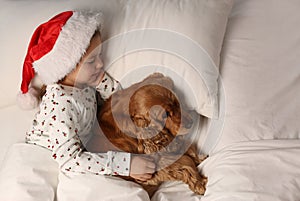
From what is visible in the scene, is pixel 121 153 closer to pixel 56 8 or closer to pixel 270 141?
pixel 270 141

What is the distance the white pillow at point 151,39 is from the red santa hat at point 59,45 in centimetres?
10

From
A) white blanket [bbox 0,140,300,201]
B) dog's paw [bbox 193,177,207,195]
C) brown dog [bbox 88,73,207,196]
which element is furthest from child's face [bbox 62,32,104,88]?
dog's paw [bbox 193,177,207,195]

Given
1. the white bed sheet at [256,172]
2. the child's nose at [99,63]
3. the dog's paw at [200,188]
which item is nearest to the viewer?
the white bed sheet at [256,172]

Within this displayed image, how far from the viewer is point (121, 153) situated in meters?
1.24

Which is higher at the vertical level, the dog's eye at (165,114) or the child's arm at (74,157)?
the dog's eye at (165,114)

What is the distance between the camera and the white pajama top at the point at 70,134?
1.22 m

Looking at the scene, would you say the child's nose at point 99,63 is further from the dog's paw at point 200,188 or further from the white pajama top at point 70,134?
the dog's paw at point 200,188

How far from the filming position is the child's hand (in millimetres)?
1227

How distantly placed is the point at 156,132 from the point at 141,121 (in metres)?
0.05

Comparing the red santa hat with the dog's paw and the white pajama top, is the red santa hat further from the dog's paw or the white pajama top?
the dog's paw

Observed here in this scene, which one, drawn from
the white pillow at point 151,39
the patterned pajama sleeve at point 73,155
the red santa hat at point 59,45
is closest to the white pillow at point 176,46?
the white pillow at point 151,39

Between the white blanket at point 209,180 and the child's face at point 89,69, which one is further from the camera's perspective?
the child's face at point 89,69

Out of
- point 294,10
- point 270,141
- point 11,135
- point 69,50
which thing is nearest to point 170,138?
point 270,141

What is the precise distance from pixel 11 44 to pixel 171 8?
52 cm
